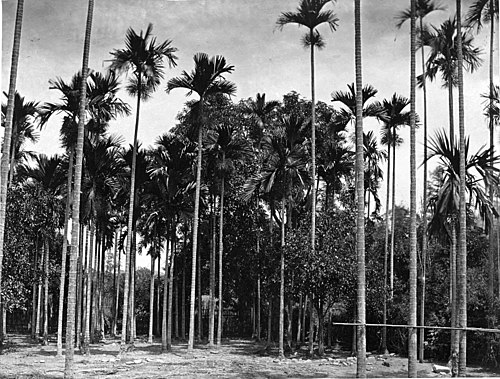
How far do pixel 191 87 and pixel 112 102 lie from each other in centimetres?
257

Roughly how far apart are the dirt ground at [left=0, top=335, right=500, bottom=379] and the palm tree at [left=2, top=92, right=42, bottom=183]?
5733mm

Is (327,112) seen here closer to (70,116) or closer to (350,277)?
(350,277)

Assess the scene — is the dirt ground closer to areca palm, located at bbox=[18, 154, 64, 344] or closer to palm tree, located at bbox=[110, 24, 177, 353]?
palm tree, located at bbox=[110, 24, 177, 353]

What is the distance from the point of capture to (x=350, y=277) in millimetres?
17703

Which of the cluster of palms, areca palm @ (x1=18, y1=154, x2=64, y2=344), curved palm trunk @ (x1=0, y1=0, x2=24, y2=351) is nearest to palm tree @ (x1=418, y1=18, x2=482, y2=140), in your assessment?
the cluster of palms

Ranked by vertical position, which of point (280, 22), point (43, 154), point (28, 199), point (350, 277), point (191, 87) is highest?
point (280, 22)

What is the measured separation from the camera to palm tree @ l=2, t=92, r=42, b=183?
59.1 feet

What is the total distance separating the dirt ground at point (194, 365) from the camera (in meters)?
13.9

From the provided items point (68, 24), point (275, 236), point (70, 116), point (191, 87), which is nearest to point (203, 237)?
point (275, 236)

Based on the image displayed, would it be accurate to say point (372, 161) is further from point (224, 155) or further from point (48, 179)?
point (48, 179)

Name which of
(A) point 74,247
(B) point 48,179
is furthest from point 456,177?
(B) point 48,179

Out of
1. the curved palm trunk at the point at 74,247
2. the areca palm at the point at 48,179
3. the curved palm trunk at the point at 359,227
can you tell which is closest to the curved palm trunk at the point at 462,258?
the curved palm trunk at the point at 359,227

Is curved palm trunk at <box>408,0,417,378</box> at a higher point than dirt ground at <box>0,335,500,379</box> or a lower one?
higher

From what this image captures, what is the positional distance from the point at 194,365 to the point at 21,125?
9634mm
